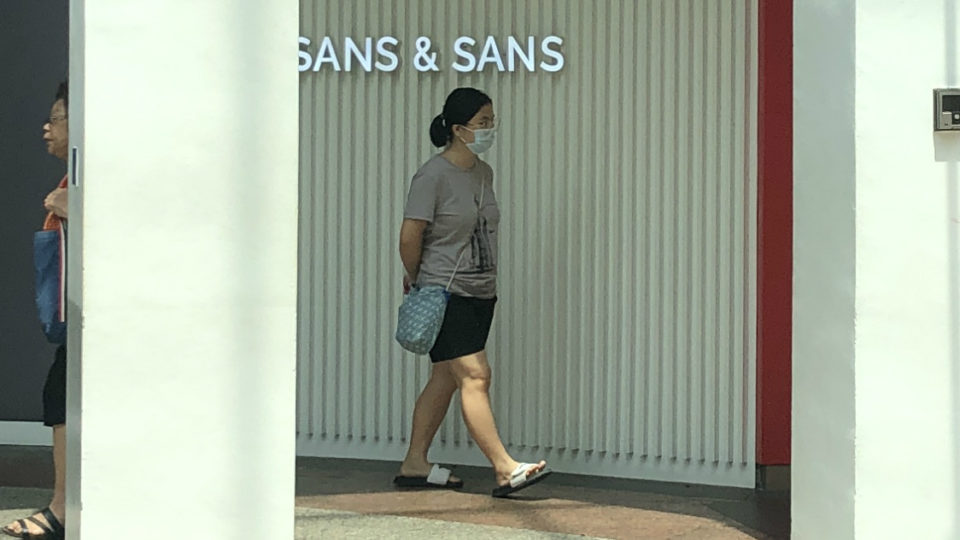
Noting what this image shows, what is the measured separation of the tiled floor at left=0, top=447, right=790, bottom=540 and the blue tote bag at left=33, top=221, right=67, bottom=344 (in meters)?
1.21

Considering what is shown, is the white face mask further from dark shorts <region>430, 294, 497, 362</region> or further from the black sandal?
the black sandal

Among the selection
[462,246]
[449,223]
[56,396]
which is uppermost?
[449,223]

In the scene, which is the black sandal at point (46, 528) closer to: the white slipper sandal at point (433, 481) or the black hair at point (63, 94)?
the black hair at point (63, 94)

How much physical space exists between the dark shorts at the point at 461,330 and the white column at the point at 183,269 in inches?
98.8

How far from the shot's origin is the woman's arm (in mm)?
8438

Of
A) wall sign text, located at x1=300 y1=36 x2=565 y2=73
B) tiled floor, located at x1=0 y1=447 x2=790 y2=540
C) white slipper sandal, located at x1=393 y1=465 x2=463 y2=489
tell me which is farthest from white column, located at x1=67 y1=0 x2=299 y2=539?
wall sign text, located at x1=300 y1=36 x2=565 y2=73

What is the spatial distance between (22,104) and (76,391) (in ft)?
14.3

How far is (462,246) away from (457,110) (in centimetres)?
63

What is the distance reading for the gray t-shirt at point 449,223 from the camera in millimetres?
8445

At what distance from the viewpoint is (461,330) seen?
27.7 ft

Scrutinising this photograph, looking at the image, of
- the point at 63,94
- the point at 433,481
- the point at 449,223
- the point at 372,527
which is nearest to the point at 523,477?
the point at 433,481

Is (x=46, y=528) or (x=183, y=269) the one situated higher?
(x=183, y=269)

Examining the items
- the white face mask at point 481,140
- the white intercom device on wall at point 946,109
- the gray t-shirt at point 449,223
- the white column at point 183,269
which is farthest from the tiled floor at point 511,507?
the white intercom device on wall at point 946,109

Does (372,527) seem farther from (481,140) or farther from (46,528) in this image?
(481,140)
